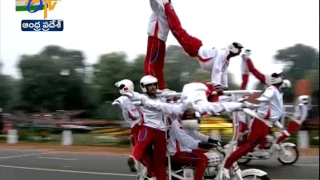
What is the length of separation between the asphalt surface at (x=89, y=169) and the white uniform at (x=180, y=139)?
13.4ft

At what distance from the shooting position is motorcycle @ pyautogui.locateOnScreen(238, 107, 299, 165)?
35.4 ft

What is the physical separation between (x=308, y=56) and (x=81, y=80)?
1003 cm

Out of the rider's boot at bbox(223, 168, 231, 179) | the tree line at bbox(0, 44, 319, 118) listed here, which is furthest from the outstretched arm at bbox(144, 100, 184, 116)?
the tree line at bbox(0, 44, 319, 118)

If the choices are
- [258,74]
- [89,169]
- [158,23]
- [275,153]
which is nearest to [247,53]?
[258,74]

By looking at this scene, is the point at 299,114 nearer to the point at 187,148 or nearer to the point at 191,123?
the point at 187,148

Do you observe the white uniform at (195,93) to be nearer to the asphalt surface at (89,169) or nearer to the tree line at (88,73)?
the asphalt surface at (89,169)

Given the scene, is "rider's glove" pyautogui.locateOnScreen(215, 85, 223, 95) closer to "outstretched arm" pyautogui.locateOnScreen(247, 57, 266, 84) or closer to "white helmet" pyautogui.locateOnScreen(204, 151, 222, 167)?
"white helmet" pyautogui.locateOnScreen(204, 151, 222, 167)

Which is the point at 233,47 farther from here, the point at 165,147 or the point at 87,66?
the point at 87,66

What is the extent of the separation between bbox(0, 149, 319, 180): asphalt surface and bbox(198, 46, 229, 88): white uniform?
425 centimetres

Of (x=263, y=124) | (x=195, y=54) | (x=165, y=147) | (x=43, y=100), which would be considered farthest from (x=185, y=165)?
(x=43, y=100)

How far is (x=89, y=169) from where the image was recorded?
435 inches

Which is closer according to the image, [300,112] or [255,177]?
[255,177]

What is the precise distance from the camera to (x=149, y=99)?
5121 millimetres

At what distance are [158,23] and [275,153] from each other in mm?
6215
